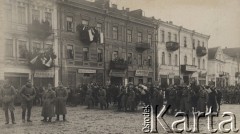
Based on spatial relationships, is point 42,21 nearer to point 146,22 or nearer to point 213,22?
point 213,22

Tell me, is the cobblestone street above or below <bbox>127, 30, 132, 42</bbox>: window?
below

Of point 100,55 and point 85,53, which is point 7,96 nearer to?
point 85,53

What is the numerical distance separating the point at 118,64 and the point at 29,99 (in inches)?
420

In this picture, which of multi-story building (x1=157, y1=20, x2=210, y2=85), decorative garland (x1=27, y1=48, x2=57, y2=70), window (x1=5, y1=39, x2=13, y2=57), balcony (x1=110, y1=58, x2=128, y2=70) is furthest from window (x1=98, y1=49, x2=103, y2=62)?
window (x1=5, y1=39, x2=13, y2=57)

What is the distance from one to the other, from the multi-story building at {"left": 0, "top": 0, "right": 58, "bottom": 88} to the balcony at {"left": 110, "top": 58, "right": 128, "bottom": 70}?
5378mm

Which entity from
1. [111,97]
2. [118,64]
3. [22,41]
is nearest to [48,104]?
[22,41]

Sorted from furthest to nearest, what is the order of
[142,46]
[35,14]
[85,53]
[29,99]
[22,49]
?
[142,46], [85,53], [35,14], [22,49], [29,99]

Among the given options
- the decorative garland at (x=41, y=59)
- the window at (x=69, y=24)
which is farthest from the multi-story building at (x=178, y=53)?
the decorative garland at (x=41, y=59)

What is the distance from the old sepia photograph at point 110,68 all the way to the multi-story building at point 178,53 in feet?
0.24

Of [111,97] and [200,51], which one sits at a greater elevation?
[200,51]

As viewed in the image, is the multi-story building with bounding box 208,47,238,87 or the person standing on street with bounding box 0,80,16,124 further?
the multi-story building with bounding box 208,47,238,87

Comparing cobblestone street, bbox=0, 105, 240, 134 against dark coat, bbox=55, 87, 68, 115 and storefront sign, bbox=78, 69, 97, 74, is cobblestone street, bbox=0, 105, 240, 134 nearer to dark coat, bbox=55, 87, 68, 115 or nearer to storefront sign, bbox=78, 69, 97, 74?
dark coat, bbox=55, 87, 68, 115

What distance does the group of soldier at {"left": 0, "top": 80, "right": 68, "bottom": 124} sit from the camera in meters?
9.09

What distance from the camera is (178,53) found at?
81.9 feet
